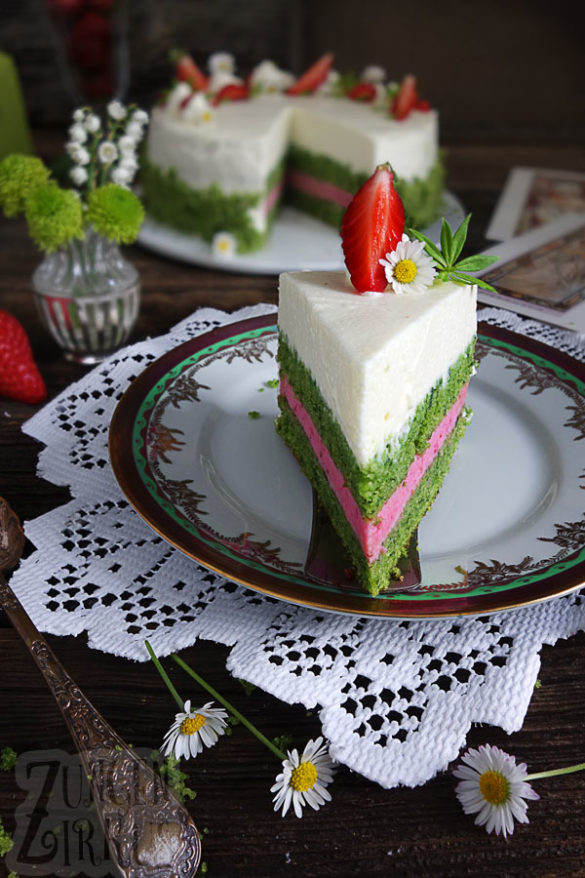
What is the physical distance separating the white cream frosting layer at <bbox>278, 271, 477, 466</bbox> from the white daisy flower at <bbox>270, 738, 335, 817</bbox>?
0.38 meters

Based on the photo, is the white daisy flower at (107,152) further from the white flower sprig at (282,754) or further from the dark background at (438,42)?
the dark background at (438,42)

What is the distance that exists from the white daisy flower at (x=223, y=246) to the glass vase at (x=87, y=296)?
0.54 metres

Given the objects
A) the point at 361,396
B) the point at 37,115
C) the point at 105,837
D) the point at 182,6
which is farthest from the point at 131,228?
the point at 182,6

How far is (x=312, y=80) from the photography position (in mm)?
2742

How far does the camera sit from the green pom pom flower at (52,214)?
1.55 m

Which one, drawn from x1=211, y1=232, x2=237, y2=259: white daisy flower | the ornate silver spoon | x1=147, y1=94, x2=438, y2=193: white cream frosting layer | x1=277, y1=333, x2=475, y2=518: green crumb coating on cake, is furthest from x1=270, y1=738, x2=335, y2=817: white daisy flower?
x1=147, y1=94, x2=438, y2=193: white cream frosting layer

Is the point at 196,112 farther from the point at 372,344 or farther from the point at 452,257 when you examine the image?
the point at 372,344

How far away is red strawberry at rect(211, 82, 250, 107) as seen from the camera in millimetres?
2588

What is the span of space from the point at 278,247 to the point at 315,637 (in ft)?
5.10

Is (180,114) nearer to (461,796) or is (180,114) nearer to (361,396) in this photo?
(361,396)

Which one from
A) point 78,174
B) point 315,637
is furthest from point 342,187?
point 315,637

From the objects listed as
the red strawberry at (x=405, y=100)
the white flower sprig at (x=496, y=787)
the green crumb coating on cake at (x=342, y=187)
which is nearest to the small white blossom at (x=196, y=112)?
the green crumb coating on cake at (x=342, y=187)

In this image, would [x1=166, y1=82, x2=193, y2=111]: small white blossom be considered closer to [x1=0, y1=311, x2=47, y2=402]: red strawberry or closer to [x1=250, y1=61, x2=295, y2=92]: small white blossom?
[x1=250, y1=61, x2=295, y2=92]: small white blossom

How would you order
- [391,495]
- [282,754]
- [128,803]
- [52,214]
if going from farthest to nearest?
[52,214]
[391,495]
[282,754]
[128,803]
